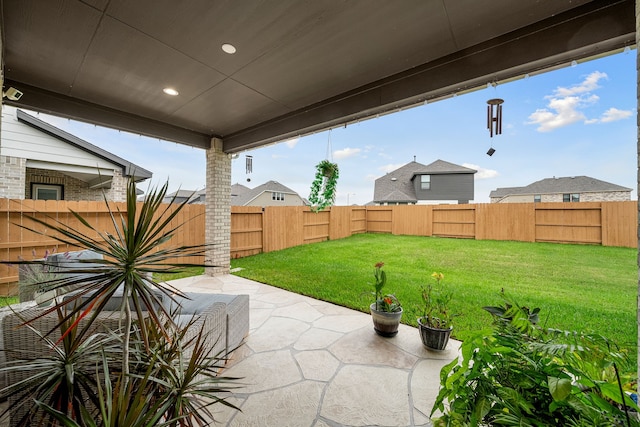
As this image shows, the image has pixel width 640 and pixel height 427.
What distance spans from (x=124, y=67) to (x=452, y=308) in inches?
185

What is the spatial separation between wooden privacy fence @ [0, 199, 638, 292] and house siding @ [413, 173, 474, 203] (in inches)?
332

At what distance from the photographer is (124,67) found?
2619mm

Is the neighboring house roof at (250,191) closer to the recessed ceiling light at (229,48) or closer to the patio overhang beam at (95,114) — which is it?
the patio overhang beam at (95,114)

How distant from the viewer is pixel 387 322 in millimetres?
2676

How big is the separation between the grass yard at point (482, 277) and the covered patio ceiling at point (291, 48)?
2.24m

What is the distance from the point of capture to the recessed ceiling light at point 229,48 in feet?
7.43

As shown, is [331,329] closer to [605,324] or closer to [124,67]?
[605,324]

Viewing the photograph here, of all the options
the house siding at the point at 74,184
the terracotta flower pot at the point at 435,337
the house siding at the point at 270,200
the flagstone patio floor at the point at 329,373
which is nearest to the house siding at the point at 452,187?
the house siding at the point at 270,200

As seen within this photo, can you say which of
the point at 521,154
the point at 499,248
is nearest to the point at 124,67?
the point at 499,248

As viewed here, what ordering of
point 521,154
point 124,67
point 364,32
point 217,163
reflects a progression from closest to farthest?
point 364,32, point 124,67, point 217,163, point 521,154

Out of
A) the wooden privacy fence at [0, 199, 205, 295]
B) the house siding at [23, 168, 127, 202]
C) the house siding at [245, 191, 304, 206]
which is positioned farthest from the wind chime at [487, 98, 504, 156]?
the house siding at [245, 191, 304, 206]

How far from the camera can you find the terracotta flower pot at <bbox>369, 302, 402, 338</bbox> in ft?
8.76

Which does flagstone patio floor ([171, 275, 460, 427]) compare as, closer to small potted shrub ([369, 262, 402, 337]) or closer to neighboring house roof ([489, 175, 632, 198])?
small potted shrub ([369, 262, 402, 337])

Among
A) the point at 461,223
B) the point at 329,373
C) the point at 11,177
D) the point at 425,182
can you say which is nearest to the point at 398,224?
the point at 461,223
